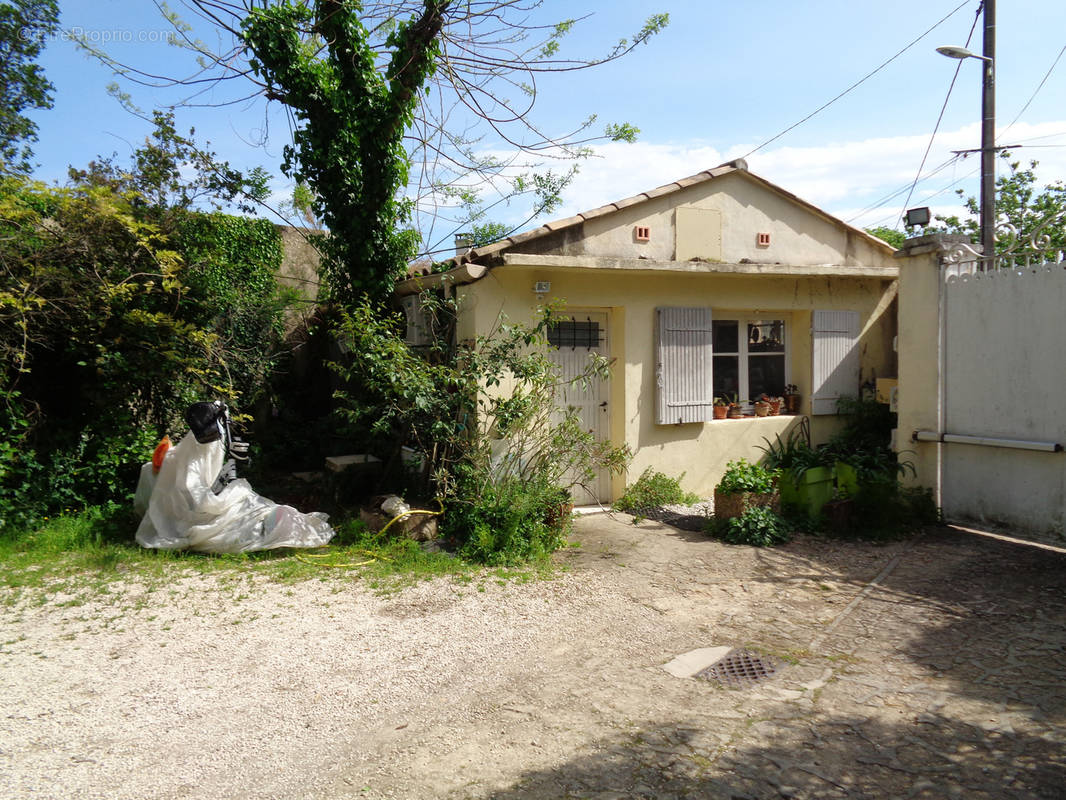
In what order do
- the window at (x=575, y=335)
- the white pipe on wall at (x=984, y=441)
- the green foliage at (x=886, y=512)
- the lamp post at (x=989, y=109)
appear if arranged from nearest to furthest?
the white pipe on wall at (x=984, y=441)
the green foliage at (x=886, y=512)
the window at (x=575, y=335)
the lamp post at (x=989, y=109)

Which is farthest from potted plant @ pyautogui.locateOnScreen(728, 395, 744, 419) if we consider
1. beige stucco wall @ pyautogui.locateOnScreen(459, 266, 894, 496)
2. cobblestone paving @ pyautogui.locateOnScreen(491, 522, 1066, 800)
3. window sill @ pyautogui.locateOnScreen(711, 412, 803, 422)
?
cobblestone paving @ pyautogui.locateOnScreen(491, 522, 1066, 800)

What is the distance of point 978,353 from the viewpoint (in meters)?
6.48

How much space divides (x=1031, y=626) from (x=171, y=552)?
21.0 ft

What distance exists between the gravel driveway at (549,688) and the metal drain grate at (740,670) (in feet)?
0.34

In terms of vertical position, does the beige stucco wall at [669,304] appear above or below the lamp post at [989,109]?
below

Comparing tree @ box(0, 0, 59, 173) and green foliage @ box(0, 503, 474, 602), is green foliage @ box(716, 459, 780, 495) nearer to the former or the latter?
green foliage @ box(0, 503, 474, 602)

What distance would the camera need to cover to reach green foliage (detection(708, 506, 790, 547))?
6.49 metres

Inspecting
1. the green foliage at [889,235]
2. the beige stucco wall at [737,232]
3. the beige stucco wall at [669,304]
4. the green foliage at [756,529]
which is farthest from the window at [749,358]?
the green foliage at [889,235]

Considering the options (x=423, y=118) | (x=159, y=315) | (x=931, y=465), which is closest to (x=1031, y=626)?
(x=931, y=465)

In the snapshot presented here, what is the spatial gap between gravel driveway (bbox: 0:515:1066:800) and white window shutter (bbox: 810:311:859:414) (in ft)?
11.7

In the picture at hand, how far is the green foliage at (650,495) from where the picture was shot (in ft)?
25.7

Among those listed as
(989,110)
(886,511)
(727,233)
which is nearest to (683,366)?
(727,233)

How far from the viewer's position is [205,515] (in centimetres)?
598

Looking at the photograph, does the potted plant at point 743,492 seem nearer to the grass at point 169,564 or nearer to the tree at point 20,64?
the grass at point 169,564
